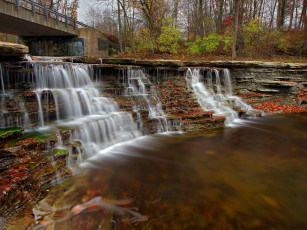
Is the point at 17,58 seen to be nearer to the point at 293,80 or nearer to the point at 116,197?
the point at 116,197

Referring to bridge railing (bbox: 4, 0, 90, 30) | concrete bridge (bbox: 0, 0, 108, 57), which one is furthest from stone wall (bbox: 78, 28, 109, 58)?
bridge railing (bbox: 4, 0, 90, 30)

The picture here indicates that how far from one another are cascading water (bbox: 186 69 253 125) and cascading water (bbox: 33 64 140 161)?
15.6ft

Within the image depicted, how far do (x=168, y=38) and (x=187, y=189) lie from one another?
15795 millimetres

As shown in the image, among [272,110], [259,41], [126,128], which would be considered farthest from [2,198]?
[259,41]

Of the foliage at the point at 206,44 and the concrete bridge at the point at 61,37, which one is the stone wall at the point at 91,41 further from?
the foliage at the point at 206,44

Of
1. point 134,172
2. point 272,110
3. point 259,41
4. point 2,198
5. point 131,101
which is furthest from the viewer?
point 259,41

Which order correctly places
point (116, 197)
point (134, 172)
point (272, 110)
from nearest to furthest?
point (116, 197), point (134, 172), point (272, 110)

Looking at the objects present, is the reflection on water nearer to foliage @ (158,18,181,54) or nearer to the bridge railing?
the bridge railing

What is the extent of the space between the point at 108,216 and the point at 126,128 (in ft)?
14.2

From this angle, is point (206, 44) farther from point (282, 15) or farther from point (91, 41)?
point (91, 41)

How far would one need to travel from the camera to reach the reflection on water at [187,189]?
3.42 m

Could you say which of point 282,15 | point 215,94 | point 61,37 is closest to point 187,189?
point 215,94

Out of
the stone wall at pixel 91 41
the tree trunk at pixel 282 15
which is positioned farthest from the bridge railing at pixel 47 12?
the tree trunk at pixel 282 15

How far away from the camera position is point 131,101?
8.97m
